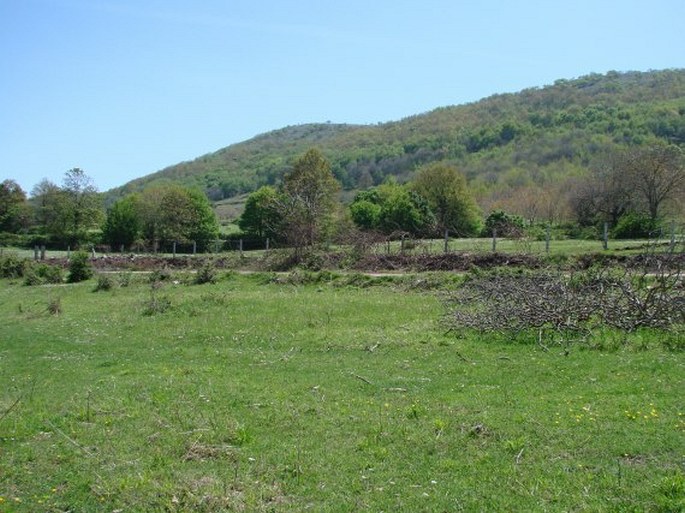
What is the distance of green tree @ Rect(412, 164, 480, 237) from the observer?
63594 millimetres

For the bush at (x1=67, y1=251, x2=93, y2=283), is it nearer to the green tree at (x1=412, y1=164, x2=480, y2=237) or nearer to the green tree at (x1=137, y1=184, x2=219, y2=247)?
the green tree at (x1=137, y1=184, x2=219, y2=247)

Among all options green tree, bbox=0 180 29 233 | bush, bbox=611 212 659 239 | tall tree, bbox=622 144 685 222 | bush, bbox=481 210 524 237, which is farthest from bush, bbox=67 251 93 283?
green tree, bbox=0 180 29 233

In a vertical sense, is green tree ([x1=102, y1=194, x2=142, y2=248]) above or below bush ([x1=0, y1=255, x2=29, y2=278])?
above

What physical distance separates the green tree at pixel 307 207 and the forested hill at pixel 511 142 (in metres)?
54.5

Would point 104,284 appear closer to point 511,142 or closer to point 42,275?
point 42,275

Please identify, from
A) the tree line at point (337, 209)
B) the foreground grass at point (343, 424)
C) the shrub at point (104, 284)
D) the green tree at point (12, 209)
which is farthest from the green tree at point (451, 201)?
the green tree at point (12, 209)

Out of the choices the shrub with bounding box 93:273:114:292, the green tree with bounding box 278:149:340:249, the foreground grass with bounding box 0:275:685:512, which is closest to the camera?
the foreground grass with bounding box 0:275:685:512

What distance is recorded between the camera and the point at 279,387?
460 inches

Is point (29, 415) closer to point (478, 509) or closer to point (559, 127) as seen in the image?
point (478, 509)

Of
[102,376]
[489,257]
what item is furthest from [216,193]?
[102,376]

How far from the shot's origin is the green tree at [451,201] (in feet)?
209

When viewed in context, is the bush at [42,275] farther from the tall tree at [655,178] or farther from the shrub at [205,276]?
the tall tree at [655,178]

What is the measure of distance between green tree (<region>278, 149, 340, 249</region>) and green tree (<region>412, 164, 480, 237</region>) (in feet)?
43.1

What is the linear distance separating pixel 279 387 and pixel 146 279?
85.4ft
